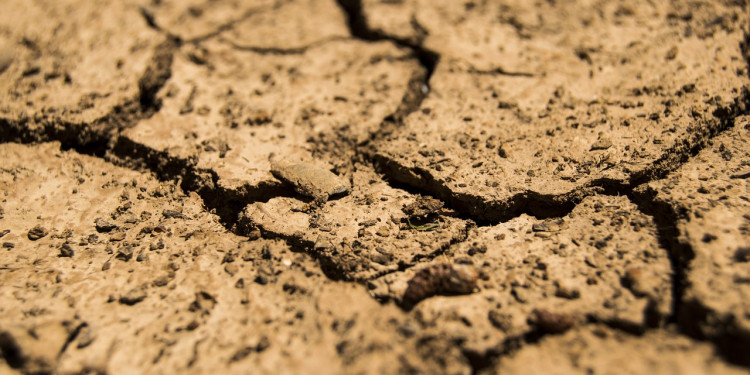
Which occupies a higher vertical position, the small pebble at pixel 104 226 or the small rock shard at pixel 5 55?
the small rock shard at pixel 5 55

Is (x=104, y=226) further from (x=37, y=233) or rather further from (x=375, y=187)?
(x=375, y=187)

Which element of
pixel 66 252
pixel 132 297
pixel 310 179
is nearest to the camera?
pixel 132 297

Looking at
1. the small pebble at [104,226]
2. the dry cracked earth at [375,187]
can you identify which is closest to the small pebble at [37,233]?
the dry cracked earth at [375,187]

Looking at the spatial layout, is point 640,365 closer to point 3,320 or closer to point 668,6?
point 3,320

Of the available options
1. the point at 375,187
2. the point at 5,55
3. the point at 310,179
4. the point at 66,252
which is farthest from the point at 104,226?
the point at 5,55

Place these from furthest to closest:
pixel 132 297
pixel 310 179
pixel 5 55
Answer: pixel 5 55 < pixel 310 179 < pixel 132 297

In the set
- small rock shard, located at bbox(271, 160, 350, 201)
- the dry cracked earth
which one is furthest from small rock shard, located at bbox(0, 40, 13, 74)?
small rock shard, located at bbox(271, 160, 350, 201)

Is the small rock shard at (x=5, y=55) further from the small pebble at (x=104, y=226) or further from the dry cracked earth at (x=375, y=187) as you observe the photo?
the small pebble at (x=104, y=226)
